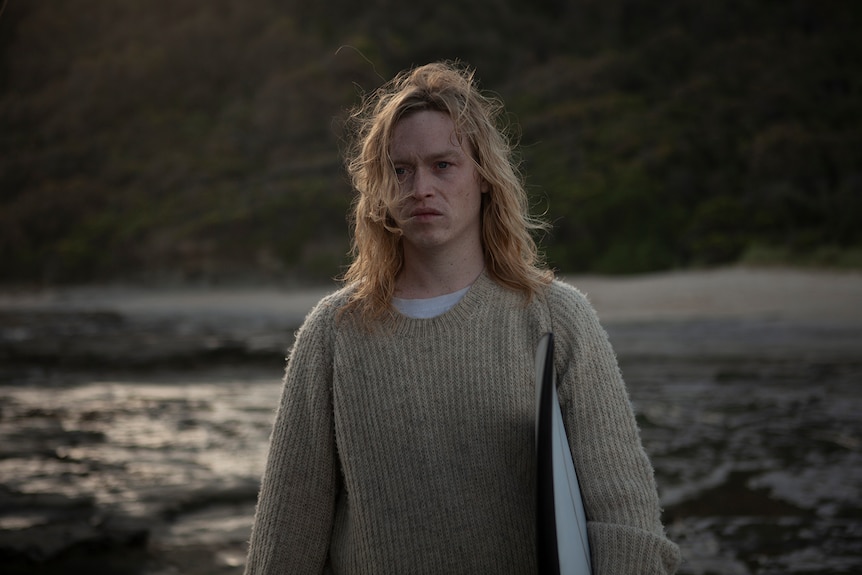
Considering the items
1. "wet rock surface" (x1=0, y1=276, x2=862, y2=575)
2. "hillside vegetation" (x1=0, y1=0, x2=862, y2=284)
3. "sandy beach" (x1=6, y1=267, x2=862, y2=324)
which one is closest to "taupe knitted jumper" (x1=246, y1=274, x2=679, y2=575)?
"wet rock surface" (x1=0, y1=276, x2=862, y2=575)

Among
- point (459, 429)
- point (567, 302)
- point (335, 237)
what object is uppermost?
point (335, 237)

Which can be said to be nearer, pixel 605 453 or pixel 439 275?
pixel 605 453

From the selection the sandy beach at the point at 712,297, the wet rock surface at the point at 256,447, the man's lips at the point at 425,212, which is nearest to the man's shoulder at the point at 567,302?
the man's lips at the point at 425,212

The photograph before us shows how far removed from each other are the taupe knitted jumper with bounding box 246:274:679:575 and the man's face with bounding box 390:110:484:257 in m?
0.16

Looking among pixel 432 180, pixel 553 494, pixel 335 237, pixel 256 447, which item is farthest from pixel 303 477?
pixel 335 237

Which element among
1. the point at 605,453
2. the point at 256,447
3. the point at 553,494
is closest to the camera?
the point at 553,494

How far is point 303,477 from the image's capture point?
6.79 feet

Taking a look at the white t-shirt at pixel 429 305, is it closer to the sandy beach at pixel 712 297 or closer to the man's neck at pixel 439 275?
the man's neck at pixel 439 275

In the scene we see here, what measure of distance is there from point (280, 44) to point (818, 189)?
25.3 m

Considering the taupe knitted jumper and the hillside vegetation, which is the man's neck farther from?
the hillside vegetation

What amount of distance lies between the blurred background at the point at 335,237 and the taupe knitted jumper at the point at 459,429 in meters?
0.53

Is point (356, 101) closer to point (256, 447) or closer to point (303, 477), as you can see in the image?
point (256, 447)

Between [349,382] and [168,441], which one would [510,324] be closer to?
[349,382]

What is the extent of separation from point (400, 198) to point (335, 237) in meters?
27.1
